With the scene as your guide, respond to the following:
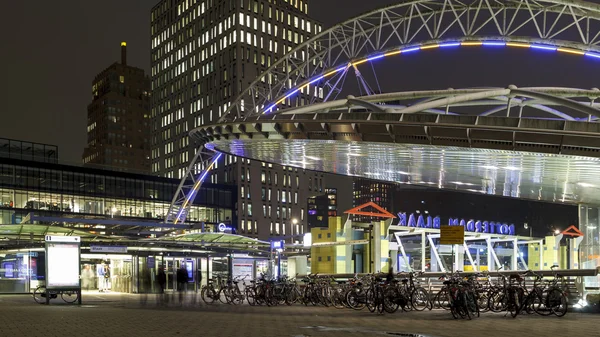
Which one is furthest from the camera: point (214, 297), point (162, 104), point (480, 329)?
point (162, 104)

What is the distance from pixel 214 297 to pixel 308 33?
12353cm

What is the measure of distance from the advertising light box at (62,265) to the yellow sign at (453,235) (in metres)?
14.2

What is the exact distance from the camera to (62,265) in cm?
2797

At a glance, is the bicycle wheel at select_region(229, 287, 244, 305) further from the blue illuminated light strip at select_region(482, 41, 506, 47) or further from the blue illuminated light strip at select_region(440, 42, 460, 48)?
the blue illuminated light strip at select_region(482, 41, 506, 47)

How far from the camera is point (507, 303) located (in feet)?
64.7

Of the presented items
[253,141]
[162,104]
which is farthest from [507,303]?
[162,104]

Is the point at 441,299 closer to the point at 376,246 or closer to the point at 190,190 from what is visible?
the point at 376,246

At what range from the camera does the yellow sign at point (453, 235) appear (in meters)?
23.5

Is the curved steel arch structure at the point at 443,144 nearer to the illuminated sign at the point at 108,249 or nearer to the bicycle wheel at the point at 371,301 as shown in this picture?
the bicycle wheel at the point at 371,301

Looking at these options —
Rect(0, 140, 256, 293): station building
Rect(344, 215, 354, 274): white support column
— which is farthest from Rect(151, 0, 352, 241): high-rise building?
Rect(344, 215, 354, 274): white support column

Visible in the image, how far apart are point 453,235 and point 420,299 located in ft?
7.74

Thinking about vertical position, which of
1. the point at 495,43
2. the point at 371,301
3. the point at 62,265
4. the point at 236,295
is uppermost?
the point at 495,43

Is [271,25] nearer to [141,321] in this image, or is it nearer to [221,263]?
[221,263]

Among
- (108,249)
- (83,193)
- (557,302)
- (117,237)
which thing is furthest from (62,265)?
(83,193)
